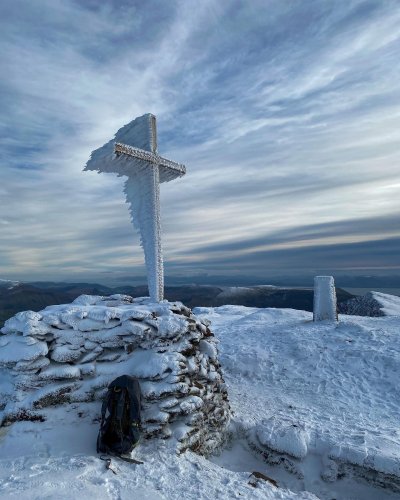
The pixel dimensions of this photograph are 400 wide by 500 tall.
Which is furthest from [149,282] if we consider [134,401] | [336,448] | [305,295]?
[305,295]

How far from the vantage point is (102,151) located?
1319 centimetres

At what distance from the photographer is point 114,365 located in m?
9.95

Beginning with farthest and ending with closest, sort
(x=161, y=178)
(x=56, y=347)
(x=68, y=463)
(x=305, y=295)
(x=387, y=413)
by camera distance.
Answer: (x=305, y=295), (x=161, y=178), (x=387, y=413), (x=56, y=347), (x=68, y=463)

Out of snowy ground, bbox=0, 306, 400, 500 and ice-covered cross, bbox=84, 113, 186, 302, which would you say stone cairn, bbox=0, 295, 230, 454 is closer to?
snowy ground, bbox=0, 306, 400, 500

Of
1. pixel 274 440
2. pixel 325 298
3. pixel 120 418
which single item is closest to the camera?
pixel 120 418

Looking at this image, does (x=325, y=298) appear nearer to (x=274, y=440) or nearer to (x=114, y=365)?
(x=274, y=440)

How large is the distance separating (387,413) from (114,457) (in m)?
9.71

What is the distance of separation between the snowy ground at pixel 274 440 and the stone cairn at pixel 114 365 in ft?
1.61

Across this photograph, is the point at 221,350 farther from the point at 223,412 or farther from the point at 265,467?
the point at 265,467

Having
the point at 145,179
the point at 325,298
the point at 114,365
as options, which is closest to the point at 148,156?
the point at 145,179

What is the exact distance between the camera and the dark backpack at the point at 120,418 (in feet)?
26.6

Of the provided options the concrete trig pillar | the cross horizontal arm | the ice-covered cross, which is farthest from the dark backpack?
the concrete trig pillar

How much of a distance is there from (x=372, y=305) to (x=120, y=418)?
2894 centimetres

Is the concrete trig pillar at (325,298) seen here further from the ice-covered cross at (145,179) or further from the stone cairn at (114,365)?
the stone cairn at (114,365)
